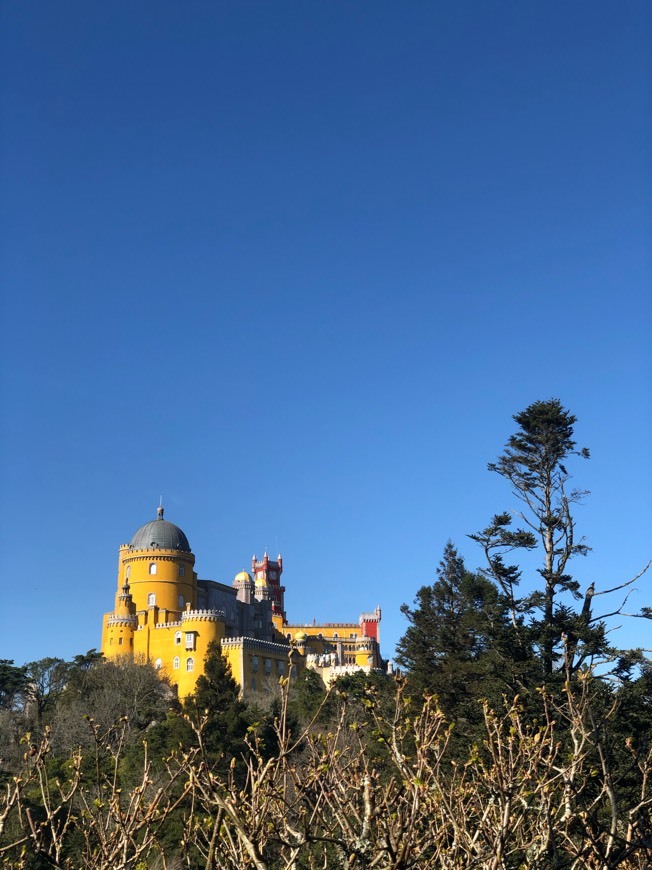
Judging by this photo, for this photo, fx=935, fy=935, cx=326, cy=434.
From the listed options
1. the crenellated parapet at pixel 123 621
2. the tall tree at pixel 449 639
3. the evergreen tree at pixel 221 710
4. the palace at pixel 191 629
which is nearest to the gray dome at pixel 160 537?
the palace at pixel 191 629

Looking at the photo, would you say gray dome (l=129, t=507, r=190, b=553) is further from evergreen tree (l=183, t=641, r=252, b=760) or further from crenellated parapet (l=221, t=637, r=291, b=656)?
evergreen tree (l=183, t=641, r=252, b=760)

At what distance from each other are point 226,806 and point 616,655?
18.7m

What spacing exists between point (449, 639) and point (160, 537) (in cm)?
3702

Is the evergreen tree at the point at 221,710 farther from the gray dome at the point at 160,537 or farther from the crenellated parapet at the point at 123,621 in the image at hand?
the gray dome at the point at 160,537

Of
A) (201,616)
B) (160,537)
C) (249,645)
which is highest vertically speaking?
(160,537)

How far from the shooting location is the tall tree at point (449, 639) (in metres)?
33.3

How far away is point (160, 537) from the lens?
69812 mm

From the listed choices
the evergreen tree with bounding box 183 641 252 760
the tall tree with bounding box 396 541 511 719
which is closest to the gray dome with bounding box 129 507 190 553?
the evergreen tree with bounding box 183 641 252 760

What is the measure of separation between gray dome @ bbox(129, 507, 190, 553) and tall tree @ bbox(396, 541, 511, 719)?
31.8m

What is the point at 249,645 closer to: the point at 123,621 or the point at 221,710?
the point at 123,621

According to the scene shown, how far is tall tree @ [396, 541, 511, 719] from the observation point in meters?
33.3

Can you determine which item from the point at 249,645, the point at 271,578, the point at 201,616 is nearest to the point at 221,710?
the point at 249,645

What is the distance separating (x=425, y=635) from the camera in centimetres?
3853

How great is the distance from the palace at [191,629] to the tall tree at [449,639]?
2254 centimetres
